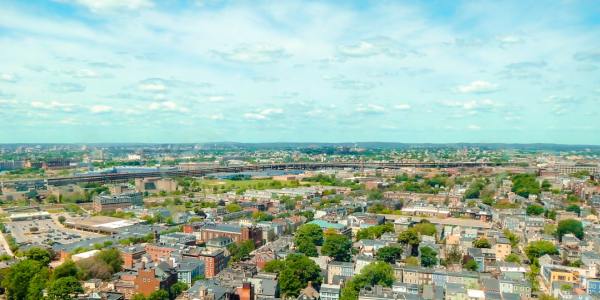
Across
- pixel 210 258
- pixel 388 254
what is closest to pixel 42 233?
pixel 210 258

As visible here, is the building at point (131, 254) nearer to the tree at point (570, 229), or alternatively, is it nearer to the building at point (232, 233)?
the building at point (232, 233)

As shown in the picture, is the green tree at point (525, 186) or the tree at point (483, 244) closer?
the tree at point (483, 244)

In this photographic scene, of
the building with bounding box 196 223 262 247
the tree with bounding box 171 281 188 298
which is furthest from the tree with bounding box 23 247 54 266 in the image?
the building with bounding box 196 223 262 247

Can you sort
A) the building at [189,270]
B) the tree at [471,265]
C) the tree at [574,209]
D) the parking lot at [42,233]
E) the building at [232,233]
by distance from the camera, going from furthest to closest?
the tree at [574,209] < the parking lot at [42,233] < the building at [232,233] < the tree at [471,265] < the building at [189,270]

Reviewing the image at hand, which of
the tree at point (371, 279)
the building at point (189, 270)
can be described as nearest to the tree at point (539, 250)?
the tree at point (371, 279)

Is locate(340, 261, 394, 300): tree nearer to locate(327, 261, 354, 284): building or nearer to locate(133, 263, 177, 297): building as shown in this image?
locate(327, 261, 354, 284): building

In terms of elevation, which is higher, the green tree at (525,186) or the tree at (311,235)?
the green tree at (525,186)
